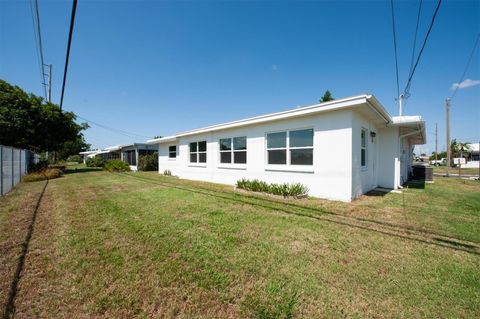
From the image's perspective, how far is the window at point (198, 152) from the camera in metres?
12.8

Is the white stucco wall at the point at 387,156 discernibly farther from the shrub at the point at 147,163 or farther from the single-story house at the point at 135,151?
the single-story house at the point at 135,151

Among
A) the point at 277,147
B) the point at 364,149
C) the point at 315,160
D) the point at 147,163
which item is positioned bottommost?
the point at 147,163

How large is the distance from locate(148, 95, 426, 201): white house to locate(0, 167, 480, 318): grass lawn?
2004 millimetres

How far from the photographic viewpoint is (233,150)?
10633 mm

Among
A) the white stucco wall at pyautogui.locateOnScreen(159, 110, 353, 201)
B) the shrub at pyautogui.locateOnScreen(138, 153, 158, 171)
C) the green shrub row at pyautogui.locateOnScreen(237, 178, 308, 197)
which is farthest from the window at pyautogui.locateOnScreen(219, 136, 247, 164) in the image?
the shrub at pyautogui.locateOnScreen(138, 153, 158, 171)

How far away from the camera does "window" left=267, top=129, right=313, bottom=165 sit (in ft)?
24.6

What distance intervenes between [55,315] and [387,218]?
6.18 metres

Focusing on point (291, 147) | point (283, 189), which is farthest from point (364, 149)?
point (283, 189)

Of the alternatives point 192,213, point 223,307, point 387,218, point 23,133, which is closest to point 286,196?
point 387,218

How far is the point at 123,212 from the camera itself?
5.26 meters

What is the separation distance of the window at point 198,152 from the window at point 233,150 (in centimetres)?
179

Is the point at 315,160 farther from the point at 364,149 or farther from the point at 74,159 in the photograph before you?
the point at 74,159

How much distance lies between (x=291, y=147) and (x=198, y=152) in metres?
7.20

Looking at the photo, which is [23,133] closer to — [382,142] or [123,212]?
[123,212]
